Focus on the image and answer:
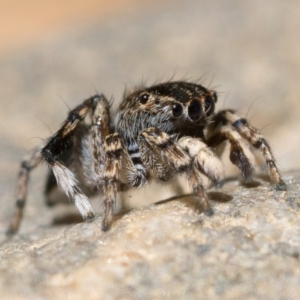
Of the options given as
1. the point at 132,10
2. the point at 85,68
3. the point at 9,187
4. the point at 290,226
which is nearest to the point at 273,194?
the point at 290,226

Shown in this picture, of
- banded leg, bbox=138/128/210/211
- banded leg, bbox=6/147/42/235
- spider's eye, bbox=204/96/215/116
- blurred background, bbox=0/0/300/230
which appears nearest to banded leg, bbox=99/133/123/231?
banded leg, bbox=138/128/210/211

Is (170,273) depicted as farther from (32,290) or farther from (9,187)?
(9,187)

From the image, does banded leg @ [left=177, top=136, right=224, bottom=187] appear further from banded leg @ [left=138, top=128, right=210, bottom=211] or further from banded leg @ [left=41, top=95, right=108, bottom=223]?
banded leg @ [left=41, top=95, right=108, bottom=223]

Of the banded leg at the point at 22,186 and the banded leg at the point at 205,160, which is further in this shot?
the banded leg at the point at 22,186

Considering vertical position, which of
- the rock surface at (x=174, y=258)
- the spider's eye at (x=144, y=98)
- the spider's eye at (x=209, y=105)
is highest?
the spider's eye at (x=144, y=98)

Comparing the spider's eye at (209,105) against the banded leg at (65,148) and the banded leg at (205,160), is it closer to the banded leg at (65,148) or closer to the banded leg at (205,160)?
the banded leg at (205,160)

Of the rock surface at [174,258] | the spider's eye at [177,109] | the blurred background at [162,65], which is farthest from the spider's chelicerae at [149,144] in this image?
the blurred background at [162,65]

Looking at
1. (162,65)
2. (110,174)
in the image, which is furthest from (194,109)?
(162,65)
